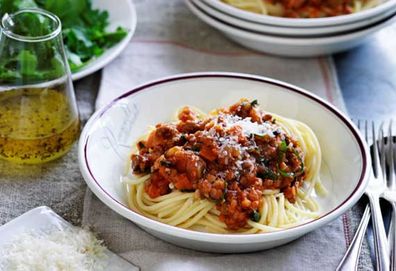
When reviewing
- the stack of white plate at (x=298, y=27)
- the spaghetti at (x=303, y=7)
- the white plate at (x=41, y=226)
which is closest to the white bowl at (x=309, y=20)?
the stack of white plate at (x=298, y=27)

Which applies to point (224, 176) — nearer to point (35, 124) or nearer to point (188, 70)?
point (35, 124)

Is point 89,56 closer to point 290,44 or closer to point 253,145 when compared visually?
point 290,44

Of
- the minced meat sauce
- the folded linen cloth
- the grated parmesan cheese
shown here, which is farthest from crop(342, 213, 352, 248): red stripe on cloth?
the grated parmesan cheese

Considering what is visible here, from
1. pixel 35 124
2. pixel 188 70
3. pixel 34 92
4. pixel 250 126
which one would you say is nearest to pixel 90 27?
pixel 188 70

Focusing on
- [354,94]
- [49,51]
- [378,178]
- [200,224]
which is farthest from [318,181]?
[49,51]

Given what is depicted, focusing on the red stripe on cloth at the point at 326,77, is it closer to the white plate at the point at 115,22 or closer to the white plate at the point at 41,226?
the white plate at the point at 115,22

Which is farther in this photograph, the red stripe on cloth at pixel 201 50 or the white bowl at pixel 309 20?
the red stripe on cloth at pixel 201 50

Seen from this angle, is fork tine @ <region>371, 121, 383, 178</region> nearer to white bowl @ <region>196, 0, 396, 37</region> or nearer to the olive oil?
white bowl @ <region>196, 0, 396, 37</region>
